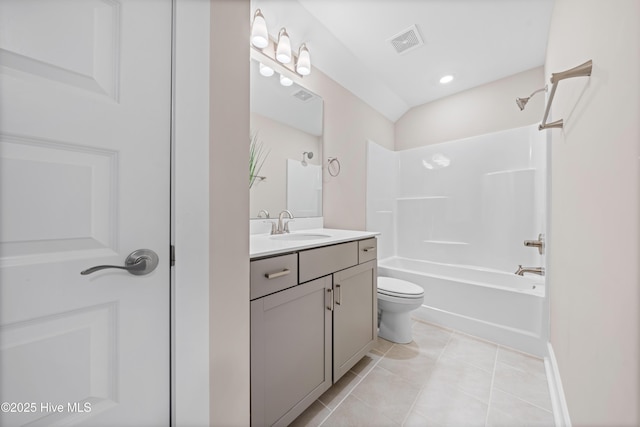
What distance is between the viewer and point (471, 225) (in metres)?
Answer: 2.63

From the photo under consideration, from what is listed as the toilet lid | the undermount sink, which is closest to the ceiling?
the undermount sink

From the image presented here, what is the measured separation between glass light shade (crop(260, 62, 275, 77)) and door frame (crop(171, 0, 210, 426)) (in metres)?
0.90

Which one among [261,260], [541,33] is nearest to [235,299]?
[261,260]

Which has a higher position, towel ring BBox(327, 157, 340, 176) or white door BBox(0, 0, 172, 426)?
towel ring BBox(327, 157, 340, 176)

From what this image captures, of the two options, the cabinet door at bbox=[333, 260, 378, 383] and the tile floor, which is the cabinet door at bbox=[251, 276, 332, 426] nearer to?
the cabinet door at bbox=[333, 260, 378, 383]

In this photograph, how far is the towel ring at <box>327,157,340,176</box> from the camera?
2.11 m

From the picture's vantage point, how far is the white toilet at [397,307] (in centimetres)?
181

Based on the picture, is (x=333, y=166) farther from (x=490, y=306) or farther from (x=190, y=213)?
(x=490, y=306)

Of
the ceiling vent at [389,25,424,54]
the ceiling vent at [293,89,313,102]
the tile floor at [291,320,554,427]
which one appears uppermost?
the ceiling vent at [389,25,424,54]

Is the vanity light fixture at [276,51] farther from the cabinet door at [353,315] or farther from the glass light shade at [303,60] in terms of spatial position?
the cabinet door at [353,315]

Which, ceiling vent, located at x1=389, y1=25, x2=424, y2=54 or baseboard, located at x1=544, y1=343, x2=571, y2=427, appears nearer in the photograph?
baseboard, located at x1=544, y1=343, x2=571, y2=427

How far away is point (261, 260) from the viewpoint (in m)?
0.96

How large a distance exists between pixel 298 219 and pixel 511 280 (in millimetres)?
2190

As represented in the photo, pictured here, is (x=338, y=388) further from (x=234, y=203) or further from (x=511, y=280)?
(x=511, y=280)
